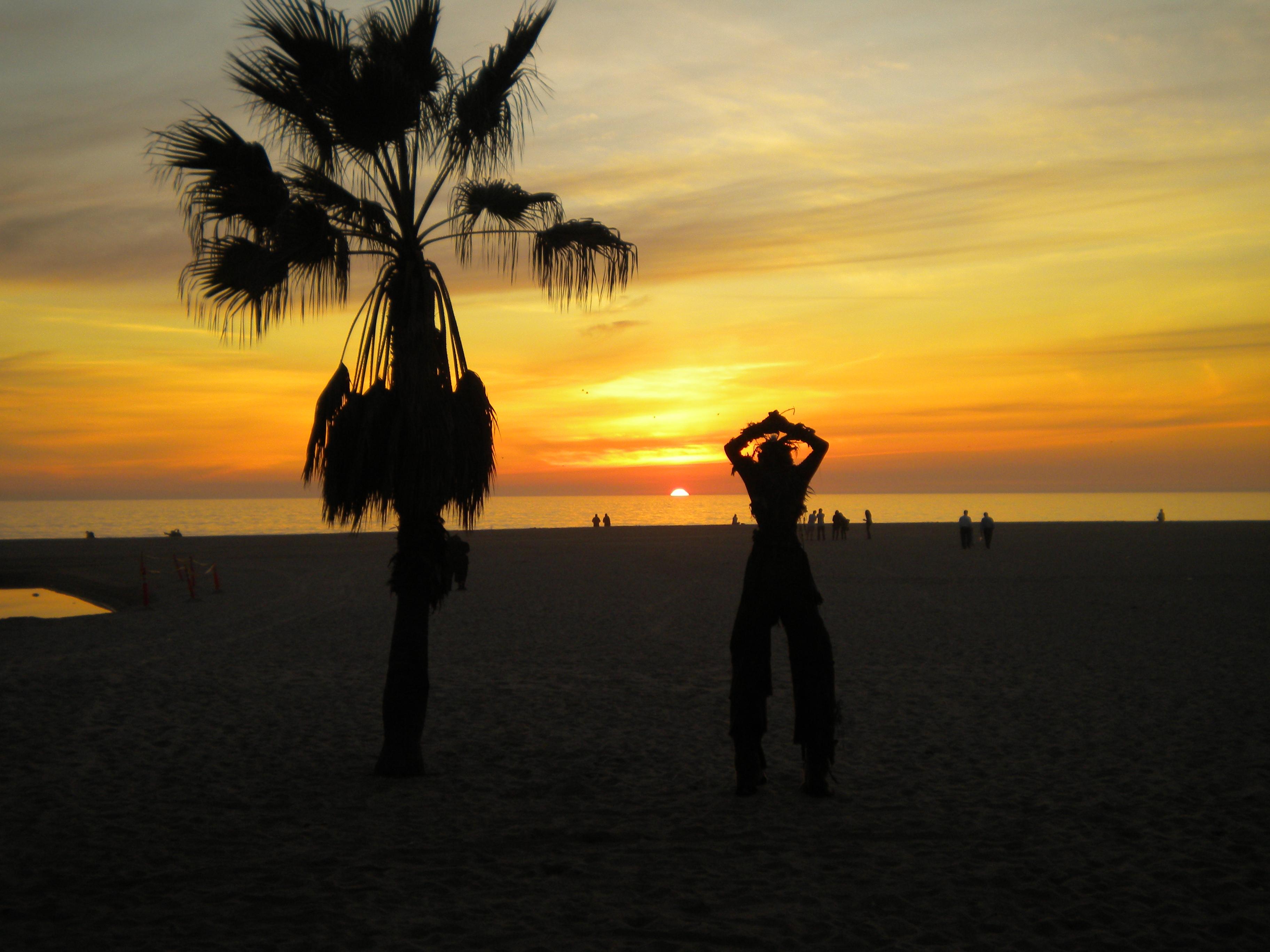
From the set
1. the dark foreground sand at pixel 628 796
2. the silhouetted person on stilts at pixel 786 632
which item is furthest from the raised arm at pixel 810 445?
the dark foreground sand at pixel 628 796

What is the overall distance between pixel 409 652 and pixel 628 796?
2080 mm

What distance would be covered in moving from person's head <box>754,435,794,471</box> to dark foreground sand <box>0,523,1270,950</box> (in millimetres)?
2327

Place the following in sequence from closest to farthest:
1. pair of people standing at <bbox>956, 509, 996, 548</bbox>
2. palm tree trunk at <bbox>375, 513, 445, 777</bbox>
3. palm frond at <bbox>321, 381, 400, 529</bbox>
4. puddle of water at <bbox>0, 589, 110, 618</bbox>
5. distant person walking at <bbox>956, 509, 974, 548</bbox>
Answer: palm frond at <bbox>321, 381, 400, 529</bbox>, palm tree trunk at <bbox>375, 513, 445, 777</bbox>, puddle of water at <bbox>0, 589, 110, 618</bbox>, pair of people standing at <bbox>956, 509, 996, 548</bbox>, distant person walking at <bbox>956, 509, 974, 548</bbox>

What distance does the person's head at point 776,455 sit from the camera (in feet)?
22.3

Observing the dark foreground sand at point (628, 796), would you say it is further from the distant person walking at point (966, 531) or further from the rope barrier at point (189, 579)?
the distant person walking at point (966, 531)

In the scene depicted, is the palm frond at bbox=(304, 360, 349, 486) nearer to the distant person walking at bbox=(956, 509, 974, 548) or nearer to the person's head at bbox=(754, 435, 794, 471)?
the person's head at bbox=(754, 435, 794, 471)

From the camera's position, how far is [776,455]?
6805 millimetres

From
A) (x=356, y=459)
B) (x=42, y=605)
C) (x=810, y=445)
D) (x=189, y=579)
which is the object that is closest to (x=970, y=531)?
(x=189, y=579)

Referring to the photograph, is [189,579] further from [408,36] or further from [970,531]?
[970,531]

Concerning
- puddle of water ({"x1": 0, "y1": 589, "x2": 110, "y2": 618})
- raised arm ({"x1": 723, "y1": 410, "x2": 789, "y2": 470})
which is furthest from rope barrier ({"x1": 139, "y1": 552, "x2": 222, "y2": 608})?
raised arm ({"x1": 723, "y1": 410, "x2": 789, "y2": 470})

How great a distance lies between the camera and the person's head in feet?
22.3

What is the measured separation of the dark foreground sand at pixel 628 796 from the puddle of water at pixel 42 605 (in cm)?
485

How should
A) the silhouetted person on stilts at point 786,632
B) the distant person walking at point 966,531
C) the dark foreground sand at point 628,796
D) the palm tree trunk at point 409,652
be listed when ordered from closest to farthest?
the dark foreground sand at point 628,796 < the silhouetted person on stilts at point 786,632 < the palm tree trunk at point 409,652 < the distant person walking at point 966,531

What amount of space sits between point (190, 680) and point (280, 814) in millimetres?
6166
